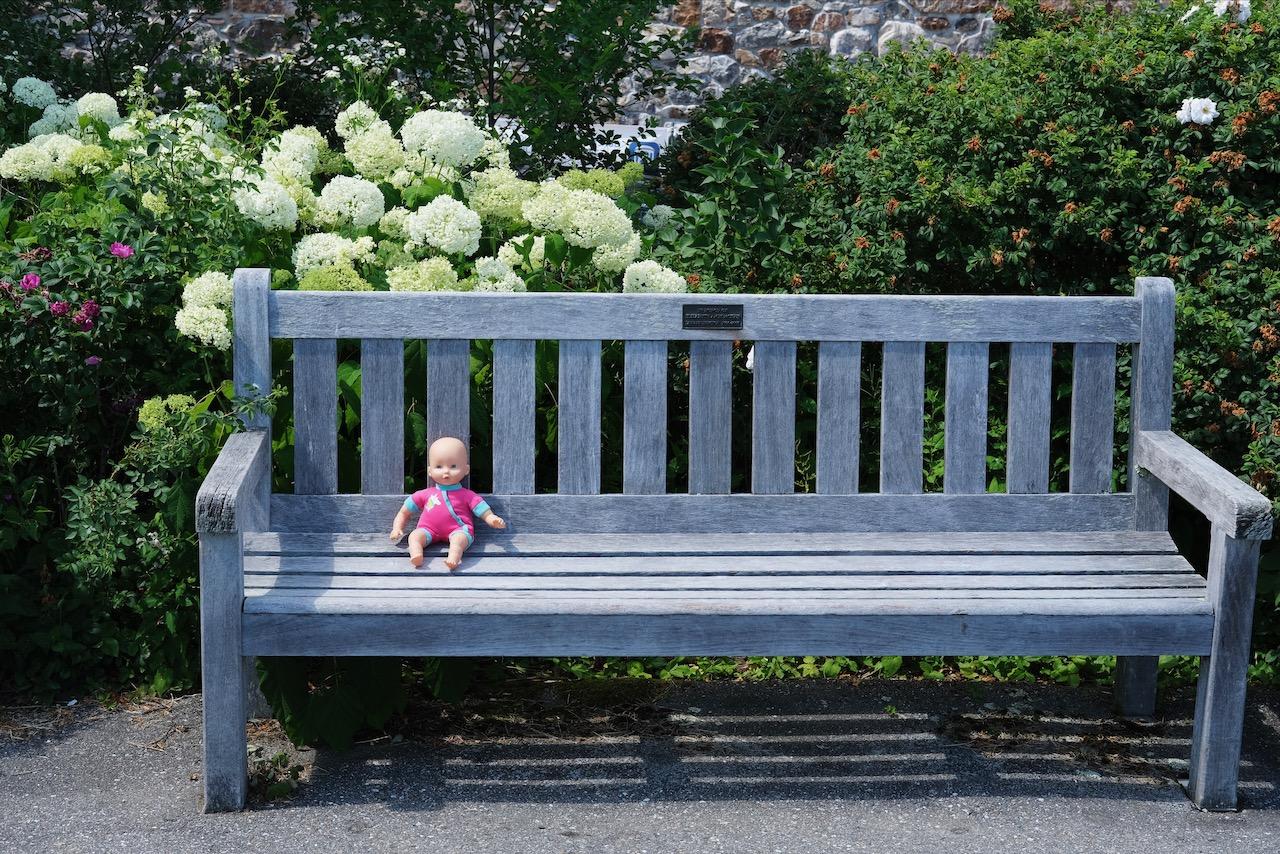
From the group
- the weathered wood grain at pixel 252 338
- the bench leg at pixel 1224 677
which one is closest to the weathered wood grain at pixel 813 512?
the bench leg at pixel 1224 677

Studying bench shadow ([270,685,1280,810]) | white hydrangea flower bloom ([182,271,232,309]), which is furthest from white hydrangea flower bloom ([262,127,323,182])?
bench shadow ([270,685,1280,810])

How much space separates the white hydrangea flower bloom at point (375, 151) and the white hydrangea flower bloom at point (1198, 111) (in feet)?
7.04

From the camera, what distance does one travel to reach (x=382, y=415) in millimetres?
3520

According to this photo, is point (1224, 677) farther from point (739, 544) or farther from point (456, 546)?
point (456, 546)

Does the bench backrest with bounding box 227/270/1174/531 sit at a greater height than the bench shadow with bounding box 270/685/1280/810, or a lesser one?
greater

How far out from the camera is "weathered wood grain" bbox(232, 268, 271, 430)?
11.2 feet

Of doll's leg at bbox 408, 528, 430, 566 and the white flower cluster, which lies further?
the white flower cluster

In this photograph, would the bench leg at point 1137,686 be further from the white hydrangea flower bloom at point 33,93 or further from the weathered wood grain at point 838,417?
the white hydrangea flower bloom at point 33,93

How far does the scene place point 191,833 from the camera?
3061mm

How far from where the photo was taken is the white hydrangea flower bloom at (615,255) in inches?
150

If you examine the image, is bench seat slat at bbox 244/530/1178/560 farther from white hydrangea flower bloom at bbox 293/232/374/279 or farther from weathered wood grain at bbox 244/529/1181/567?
white hydrangea flower bloom at bbox 293/232/374/279

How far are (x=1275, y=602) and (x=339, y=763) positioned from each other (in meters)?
2.37

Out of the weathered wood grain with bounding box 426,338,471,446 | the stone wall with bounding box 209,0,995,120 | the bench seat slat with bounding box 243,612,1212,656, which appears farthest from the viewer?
the stone wall with bounding box 209,0,995,120

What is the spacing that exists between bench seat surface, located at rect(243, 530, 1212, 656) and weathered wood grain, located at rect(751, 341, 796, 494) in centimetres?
26
